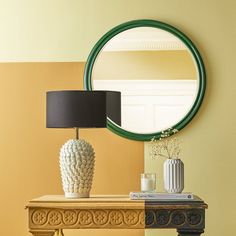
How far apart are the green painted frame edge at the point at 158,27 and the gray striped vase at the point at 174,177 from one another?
1.47 feet

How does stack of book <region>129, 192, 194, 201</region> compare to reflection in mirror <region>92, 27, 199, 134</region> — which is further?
reflection in mirror <region>92, 27, 199, 134</region>

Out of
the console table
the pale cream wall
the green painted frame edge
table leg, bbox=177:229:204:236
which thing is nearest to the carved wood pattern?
the console table

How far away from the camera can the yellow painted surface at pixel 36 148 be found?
4754 mm

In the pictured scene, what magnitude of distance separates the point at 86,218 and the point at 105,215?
111 mm

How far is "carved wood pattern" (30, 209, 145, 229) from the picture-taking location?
4074 mm

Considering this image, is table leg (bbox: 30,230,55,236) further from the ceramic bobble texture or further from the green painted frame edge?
the green painted frame edge

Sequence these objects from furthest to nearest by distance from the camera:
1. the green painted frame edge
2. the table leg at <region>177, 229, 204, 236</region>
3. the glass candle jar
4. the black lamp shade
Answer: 1. the green painted frame edge
2. the glass candle jar
3. the black lamp shade
4. the table leg at <region>177, 229, 204, 236</region>

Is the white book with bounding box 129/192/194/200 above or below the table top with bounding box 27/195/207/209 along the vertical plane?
above

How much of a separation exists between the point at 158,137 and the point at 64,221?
3.18ft

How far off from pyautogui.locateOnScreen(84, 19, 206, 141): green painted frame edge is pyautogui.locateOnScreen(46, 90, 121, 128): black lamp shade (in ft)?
1.56


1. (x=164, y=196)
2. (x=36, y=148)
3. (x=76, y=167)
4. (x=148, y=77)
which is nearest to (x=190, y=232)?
(x=164, y=196)

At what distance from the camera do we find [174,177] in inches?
168

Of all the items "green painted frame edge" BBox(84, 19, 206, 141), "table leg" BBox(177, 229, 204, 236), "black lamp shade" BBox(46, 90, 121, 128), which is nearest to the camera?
"table leg" BBox(177, 229, 204, 236)
